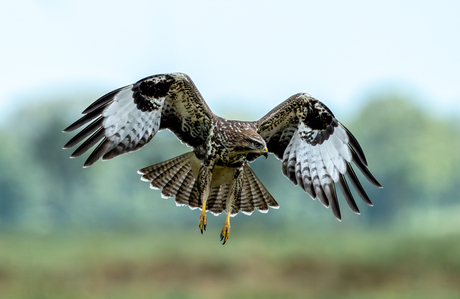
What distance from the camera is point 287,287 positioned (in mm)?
31016

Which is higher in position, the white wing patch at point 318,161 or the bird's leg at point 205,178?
the white wing patch at point 318,161

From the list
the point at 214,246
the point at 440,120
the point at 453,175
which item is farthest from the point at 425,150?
the point at 214,246

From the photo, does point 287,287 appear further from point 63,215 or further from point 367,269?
point 63,215

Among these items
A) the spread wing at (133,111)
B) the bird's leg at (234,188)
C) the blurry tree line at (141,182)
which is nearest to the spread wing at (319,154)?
the bird's leg at (234,188)

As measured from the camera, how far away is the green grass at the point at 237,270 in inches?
1198

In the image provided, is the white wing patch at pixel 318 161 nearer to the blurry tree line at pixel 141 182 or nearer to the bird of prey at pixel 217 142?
the bird of prey at pixel 217 142

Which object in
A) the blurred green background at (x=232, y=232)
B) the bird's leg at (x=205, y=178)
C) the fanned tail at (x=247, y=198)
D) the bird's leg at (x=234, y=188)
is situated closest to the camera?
the bird's leg at (x=205, y=178)

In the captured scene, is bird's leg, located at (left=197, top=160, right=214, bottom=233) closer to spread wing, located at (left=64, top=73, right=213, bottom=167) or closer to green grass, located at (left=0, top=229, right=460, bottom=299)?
spread wing, located at (left=64, top=73, right=213, bottom=167)

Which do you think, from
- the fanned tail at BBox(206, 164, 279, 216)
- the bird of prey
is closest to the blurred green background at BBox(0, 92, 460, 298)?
the fanned tail at BBox(206, 164, 279, 216)

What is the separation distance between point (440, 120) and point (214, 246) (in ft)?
154

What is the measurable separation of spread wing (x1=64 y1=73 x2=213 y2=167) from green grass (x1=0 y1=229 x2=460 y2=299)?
21.7 metres

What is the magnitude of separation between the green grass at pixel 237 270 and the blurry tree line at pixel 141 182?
15685 mm

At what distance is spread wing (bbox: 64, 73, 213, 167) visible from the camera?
26.0 ft

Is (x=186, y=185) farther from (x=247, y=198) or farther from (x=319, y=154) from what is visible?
(x=319, y=154)
